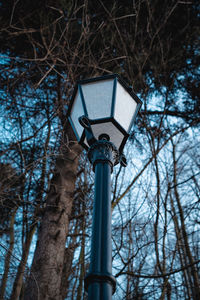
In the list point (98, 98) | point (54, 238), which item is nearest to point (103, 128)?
point (98, 98)

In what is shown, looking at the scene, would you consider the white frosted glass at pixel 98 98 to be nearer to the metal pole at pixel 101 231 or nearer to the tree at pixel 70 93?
the metal pole at pixel 101 231

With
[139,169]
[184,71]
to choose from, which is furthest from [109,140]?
[184,71]

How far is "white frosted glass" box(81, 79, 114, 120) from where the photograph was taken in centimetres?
173

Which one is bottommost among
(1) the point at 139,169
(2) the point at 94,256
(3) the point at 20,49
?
(2) the point at 94,256

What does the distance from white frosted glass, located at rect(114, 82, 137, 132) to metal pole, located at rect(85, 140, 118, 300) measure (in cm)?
22

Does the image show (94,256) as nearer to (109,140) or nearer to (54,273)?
(109,140)

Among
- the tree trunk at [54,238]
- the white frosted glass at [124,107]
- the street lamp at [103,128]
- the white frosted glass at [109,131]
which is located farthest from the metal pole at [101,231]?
the tree trunk at [54,238]

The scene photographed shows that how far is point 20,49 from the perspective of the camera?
5.30 m

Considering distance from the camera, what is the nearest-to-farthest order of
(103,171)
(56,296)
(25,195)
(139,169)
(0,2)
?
(103,171) → (56,296) → (139,169) → (0,2) → (25,195)

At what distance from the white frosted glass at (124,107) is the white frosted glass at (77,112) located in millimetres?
239

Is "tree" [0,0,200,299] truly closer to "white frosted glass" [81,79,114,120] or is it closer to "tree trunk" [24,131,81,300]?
"tree trunk" [24,131,81,300]

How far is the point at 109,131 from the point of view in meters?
1.74

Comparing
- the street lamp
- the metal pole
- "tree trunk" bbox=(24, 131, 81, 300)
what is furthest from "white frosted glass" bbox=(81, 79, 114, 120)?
"tree trunk" bbox=(24, 131, 81, 300)

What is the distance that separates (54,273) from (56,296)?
0.77ft
